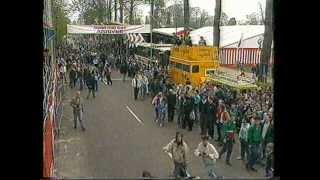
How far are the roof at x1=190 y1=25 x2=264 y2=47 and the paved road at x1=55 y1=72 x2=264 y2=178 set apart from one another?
0.57m

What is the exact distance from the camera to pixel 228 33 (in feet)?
11.6

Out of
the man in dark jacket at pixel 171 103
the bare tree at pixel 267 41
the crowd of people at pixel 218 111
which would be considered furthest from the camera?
the man in dark jacket at pixel 171 103

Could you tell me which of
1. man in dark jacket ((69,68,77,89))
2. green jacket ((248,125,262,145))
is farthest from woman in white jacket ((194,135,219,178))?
man in dark jacket ((69,68,77,89))

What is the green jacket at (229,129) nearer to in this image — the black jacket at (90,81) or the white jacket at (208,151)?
the white jacket at (208,151)

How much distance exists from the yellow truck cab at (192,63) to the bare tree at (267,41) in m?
0.32

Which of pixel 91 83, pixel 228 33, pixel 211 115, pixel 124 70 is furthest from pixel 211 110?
pixel 91 83

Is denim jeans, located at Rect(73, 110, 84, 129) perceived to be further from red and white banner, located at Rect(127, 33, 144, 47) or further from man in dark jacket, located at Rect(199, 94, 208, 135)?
man in dark jacket, located at Rect(199, 94, 208, 135)

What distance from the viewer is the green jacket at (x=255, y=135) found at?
333 centimetres

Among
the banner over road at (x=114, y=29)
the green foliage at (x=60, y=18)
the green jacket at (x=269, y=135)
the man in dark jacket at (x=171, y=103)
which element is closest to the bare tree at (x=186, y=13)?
the banner over road at (x=114, y=29)

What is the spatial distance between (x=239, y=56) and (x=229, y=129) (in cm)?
50

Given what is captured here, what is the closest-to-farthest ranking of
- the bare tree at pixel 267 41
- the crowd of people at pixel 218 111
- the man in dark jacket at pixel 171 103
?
the bare tree at pixel 267 41 < the crowd of people at pixel 218 111 < the man in dark jacket at pixel 171 103
